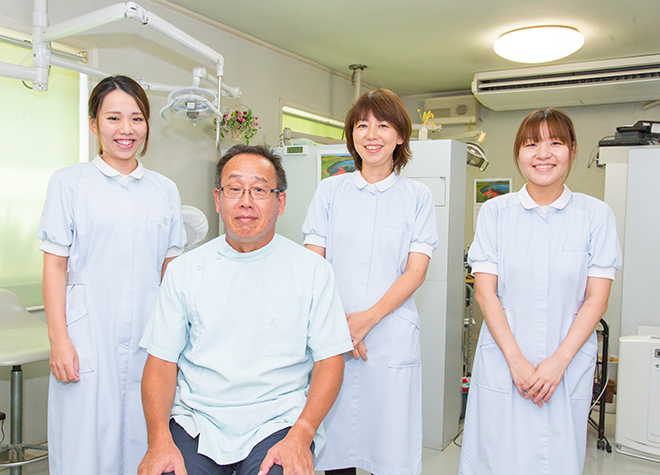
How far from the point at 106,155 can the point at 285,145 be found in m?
2.06

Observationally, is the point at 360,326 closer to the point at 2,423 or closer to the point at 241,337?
the point at 241,337

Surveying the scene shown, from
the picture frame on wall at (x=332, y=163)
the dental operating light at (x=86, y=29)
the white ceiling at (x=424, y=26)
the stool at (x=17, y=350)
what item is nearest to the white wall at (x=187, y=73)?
the white ceiling at (x=424, y=26)

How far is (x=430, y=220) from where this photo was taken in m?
1.77

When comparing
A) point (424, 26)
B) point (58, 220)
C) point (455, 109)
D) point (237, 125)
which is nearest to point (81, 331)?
point (58, 220)

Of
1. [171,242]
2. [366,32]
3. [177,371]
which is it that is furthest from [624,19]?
[177,371]

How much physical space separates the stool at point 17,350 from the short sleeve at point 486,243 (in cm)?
171

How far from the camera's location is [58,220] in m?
1.55

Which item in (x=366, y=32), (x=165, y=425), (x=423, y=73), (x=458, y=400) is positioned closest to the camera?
(x=165, y=425)

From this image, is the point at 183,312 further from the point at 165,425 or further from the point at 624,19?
the point at 624,19

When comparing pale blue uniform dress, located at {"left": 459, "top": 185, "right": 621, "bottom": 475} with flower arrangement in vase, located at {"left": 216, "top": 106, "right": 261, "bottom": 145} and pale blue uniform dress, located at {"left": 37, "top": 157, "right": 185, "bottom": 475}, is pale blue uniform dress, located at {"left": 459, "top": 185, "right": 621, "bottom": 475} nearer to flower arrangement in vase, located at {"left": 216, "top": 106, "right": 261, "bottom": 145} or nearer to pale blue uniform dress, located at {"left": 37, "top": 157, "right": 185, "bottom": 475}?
pale blue uniform dress, located at {"left": 37, "top": 157, "right": 185, "bottom": 475}

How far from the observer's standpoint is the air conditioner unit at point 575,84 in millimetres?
4332

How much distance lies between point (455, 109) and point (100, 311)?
16.0 feet

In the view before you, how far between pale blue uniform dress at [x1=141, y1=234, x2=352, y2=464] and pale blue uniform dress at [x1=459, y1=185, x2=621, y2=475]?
54cm

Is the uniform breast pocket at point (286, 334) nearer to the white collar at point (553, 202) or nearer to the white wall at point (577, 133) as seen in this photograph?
Result: the white collar at point (553, 202)
